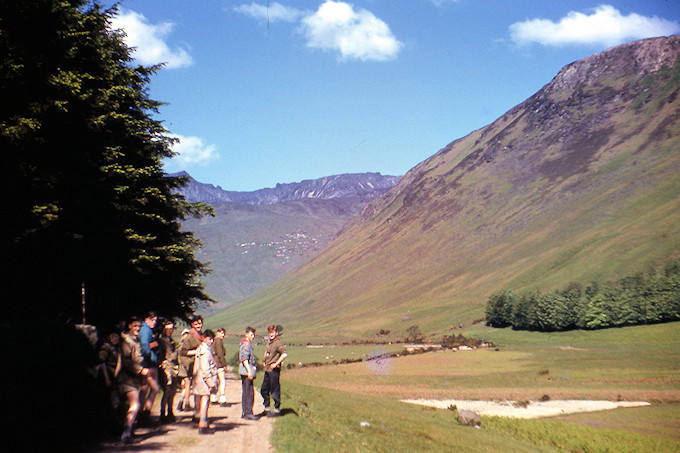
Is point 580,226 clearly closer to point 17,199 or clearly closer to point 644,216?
point 644,216

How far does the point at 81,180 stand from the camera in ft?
81.9

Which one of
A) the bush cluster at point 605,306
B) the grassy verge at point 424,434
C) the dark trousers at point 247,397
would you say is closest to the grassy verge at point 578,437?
the grassy verge at point 424,434

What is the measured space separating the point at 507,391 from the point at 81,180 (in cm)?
4731

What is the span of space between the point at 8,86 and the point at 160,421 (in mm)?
14030

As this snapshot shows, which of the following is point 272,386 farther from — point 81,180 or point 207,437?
point 81,180

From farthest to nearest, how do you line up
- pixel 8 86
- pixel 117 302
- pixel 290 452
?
pixel 117 302
pixel 8 86
pixel 290 452

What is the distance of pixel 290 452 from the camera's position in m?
13.7

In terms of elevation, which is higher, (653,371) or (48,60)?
(48,60)

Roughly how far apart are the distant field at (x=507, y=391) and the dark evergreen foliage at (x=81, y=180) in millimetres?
11852

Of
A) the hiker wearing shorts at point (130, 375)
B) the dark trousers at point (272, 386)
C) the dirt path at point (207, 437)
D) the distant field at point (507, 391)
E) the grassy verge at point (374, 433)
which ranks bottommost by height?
the distant field at point (507, 391)

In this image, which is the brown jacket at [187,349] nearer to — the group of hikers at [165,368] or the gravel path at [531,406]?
the group of hikers at [165,368]

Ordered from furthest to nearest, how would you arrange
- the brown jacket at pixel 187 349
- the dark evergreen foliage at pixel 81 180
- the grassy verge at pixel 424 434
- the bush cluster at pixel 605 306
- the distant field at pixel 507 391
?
the bush cluster at pixel 605 306
the distant field at pixel 507 391
the dark evergreen foliage at pixel 81 180
the grassy verge at pixel 424 434
the brown jacket at pixel 187 349

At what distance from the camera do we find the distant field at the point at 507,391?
2278 cm

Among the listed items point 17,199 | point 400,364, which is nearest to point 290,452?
point 17,199
